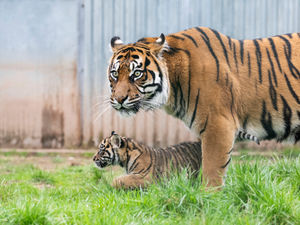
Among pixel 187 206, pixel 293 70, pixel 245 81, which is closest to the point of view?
pixel 187 206

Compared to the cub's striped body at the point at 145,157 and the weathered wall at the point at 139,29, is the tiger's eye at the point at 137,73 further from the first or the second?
the weathered wall at the point at 139,29

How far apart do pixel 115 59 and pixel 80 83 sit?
11.0ft

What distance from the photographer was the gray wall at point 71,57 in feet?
24.6

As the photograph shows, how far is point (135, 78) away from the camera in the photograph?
4.09m

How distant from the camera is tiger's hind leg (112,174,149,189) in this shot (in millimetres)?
4375

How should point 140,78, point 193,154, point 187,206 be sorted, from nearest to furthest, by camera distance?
point 187,206
point 140,78
point 193,154

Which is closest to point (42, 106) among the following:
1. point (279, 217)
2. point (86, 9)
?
point (86, 9)

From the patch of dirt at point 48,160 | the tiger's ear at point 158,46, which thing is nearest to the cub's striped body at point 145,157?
the tiger's ear at point 158,46

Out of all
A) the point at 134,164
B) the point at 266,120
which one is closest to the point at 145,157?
the point at 134,164

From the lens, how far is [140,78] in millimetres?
4102

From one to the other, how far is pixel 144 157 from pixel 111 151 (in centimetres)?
37

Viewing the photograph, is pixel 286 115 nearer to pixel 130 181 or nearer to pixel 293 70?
pixel 293 70

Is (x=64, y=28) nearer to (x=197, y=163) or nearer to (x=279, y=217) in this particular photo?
(x=197, y=163)

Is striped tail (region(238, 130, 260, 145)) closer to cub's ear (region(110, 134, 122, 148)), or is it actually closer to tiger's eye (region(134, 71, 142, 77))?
tiger's eye (region(134, 71, 142, 77))
